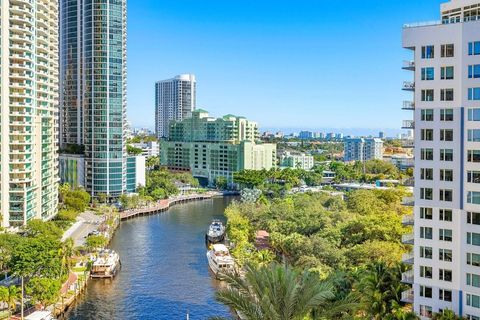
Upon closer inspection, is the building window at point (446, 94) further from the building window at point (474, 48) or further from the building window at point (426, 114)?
the building window at point (474, 48)

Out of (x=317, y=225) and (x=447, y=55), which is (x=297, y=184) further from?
(x=447, y=55)

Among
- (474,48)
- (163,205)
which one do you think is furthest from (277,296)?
(163,205)

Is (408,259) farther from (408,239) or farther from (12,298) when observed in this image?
(12,298)

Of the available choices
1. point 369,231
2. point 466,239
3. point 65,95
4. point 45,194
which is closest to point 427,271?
point 466,239

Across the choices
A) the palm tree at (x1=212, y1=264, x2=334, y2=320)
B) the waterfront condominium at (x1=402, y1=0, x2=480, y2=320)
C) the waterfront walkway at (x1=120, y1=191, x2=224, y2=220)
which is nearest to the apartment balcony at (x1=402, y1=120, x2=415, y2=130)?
the waterfront condominium at (x1=402, y1=0, x2=480, y2=320)

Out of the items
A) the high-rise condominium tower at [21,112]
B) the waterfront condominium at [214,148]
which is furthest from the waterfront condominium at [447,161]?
the waterfront condominium at [214,148]

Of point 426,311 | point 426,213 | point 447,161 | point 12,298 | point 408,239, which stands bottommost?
point 12,298
